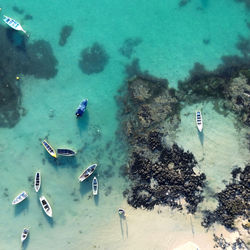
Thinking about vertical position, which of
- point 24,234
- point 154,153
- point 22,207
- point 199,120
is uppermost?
point 199,120

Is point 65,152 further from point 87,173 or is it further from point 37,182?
point 37,182

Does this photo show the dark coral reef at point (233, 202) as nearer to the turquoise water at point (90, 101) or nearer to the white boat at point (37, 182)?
the turquoise water at point (90, 101)

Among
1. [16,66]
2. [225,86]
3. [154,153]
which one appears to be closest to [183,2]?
[225,86]

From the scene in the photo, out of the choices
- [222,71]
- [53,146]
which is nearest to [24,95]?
[53,146]

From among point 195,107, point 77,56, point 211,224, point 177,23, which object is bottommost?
point 211,224

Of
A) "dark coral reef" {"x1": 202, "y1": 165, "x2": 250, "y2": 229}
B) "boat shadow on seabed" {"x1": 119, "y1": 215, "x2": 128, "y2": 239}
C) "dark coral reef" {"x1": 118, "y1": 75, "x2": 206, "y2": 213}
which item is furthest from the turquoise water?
"dark coral reef" {"x1": 202, "y1": 165, "x2": 250, "y2": 229}

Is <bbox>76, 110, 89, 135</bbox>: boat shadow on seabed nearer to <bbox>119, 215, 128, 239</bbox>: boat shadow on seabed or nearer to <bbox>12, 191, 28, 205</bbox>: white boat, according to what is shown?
<bbox>12, 191, 28, 205</bbox>: white boat

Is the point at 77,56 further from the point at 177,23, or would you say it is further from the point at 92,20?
the point at 177,23
